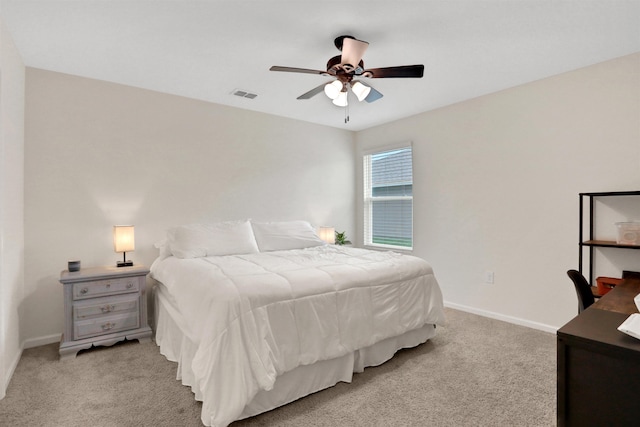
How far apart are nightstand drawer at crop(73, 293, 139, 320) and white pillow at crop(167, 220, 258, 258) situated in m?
0.53

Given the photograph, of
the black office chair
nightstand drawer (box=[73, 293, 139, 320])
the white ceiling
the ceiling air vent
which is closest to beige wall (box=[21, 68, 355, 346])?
the white ceiling

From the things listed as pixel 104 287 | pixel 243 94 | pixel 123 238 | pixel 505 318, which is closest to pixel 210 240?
pixel 123 238

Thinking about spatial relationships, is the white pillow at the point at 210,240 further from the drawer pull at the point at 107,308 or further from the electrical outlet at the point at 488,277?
the electrical outlet at the point at 488,277

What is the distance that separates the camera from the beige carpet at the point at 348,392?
186 cm

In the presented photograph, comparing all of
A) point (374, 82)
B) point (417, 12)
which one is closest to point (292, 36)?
point (417, 12)

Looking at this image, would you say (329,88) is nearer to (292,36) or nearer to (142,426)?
(292,36)

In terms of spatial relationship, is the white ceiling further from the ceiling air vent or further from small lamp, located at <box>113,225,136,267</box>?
small lamp, located at <box>113,225,136,267</box>

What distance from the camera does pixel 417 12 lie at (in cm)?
212

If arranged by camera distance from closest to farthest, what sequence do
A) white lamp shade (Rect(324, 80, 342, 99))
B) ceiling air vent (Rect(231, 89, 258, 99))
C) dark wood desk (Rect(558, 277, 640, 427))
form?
1. dark wood desk (Rect(558, 277, 640, 427))
2. white lamp shade (Rect(324, 80, 342, 99))
3. ceiling air vent (Rect(231, 89, 258, 99))

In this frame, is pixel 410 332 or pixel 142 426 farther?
pixel 410 332

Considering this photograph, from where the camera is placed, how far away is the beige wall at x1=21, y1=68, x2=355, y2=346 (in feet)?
9.63

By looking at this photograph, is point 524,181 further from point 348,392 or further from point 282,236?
point 348,392

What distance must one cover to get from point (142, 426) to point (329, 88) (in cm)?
241

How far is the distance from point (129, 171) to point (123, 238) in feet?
2.36
